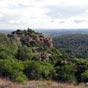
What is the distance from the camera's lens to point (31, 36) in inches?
3910

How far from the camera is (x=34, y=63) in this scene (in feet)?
128

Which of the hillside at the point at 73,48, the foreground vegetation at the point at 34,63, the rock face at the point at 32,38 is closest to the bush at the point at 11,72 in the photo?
the foreground vegetation at the point at 34,63

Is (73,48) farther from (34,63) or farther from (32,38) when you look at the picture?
(34,63)

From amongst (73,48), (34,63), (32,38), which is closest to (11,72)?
(34,63)

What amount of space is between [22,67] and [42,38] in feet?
214

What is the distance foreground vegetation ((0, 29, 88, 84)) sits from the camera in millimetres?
30847

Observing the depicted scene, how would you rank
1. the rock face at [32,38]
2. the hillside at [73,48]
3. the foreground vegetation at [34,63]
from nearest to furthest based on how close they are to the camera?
the foreground vegetation at [34,63] < the rock face at [32,38] < the hillside at [73,48]

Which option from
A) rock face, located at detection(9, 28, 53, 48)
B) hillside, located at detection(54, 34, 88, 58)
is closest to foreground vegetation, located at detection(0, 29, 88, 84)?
rock face, located at detection(9, 28, 53, 48)

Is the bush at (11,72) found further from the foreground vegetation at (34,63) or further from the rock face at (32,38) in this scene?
the rock face at (32,38)

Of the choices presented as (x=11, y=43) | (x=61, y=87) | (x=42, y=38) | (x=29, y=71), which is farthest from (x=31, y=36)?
(x=61, y=87)

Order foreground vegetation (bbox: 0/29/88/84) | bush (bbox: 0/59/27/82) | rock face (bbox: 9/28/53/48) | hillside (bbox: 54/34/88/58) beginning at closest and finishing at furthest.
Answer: bush (bbox: 0/59/27/82) < foreground vegetation (bbox: 0/29/88/84) < rock face (bbox: 9/28/53/48) < hillside (bbox: 54/34/88/58)

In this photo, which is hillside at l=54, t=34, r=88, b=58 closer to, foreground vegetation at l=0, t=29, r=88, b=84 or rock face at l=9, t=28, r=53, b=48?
rock face at l=9, t=28, r=53, b=48

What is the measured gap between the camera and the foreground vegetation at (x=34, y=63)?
30847 mm

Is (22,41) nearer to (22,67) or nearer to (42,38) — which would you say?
(42,38)
